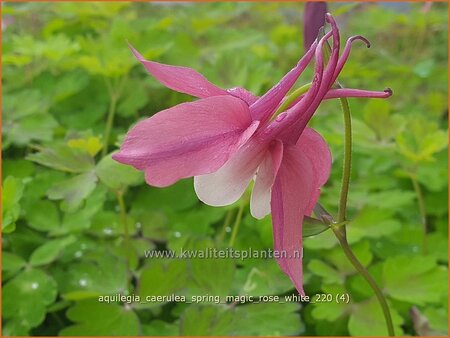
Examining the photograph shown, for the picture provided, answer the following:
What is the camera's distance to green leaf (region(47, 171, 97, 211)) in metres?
0.93

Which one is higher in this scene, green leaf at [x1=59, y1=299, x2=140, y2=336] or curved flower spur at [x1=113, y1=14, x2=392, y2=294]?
curved flower spur at [x1=113, y1=14, x2=392, y2=294]

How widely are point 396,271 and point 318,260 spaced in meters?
0.12

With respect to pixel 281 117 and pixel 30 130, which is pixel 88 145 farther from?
pixel 281 117

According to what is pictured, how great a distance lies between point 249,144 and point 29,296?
0.54 metres

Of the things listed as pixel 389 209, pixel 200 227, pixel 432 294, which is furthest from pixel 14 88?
pixel 432 294

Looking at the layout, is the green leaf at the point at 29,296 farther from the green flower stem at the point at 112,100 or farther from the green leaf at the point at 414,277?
the green leaf at the point at 414,277

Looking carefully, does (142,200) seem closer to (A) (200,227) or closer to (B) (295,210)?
(A) (200,227)

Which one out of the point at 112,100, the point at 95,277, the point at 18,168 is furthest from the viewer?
the point at 112,100

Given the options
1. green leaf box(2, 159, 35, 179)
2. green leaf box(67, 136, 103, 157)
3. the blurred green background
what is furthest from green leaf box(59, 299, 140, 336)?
green leaf box(2, 159, 35, 179)

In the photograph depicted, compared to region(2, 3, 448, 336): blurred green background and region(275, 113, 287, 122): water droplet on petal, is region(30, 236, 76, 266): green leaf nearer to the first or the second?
region(2, 3, 448, 336): blurred green background

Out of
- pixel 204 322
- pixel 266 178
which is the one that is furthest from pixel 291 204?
pixel 204 322

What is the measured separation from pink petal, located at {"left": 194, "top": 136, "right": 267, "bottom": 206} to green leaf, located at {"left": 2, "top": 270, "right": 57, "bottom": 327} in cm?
46

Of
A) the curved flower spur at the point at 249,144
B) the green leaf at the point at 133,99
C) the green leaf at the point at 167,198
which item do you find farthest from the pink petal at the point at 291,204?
the green leaf at the point at 133,99

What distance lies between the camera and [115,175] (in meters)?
0.96
